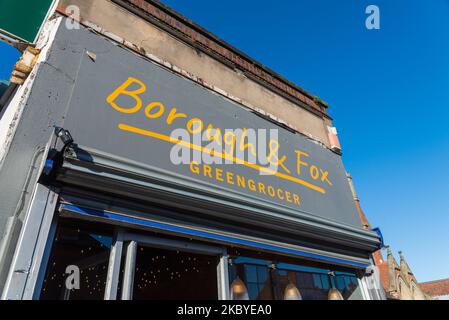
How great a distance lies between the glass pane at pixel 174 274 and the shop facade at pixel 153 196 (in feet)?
0.07

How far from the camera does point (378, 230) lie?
485 cm

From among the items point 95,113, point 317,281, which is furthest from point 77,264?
point 317,281

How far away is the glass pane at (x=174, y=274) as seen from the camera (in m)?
3.15

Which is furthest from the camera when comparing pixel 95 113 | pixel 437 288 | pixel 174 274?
pixel 437 288

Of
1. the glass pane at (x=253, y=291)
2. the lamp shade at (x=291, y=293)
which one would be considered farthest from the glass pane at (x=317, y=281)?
the glass pane at (x=253, y=291)

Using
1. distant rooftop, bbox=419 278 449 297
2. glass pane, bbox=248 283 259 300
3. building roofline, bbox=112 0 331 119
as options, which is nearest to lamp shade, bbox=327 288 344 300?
glass pane, bbox=248 283 259 300

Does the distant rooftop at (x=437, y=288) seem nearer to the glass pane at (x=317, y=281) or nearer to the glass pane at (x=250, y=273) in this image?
the glass pane at (x=317, y=281)

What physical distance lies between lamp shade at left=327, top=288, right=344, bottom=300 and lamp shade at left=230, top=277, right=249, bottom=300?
1.65 meters

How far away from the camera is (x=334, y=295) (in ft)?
13.6

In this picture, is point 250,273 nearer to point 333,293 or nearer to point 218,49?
point 333,293

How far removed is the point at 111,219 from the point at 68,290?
72 cm

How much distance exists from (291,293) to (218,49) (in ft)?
14.2

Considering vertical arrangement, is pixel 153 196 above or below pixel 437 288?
below

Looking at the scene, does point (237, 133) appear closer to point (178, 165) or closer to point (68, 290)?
point (178, 165)
